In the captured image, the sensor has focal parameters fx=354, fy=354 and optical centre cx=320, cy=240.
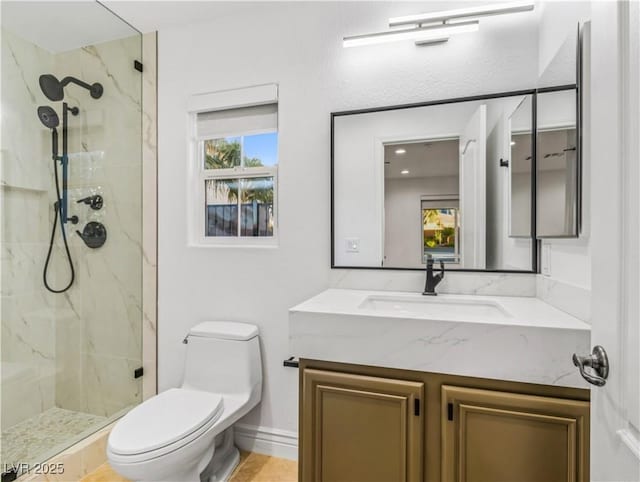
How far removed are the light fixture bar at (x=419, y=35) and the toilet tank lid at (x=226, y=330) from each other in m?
1.52

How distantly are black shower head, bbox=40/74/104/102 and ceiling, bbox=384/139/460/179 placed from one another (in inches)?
71.0

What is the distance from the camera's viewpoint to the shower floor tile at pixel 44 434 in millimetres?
1678

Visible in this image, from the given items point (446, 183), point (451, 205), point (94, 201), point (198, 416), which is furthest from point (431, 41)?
point (94, 201)

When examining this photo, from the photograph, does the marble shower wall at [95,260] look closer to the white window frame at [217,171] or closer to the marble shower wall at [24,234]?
the marble shower wall at [24,234]

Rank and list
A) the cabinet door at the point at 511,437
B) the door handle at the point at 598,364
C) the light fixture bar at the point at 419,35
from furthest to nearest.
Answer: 1. the light fixture bar at the point at 419,35
2. the cabinet door at the point at 511,437
3. the door handle at the point at 598,364

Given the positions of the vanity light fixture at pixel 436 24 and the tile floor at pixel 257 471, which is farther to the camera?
the tile floor at pixel 257 471

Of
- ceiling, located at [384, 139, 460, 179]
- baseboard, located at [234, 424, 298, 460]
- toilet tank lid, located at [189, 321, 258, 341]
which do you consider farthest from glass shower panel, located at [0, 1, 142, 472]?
ceiling, located at [384, 139, 460, 179]

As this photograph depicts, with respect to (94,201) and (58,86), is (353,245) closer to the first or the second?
(94,201)

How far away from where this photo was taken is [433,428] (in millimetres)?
1155

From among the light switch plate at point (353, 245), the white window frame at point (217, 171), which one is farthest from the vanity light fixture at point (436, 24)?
the light switch plate at point (353, 245)

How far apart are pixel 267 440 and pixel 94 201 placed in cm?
172

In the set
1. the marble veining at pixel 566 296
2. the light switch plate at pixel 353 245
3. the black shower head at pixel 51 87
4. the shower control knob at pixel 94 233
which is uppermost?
the black shower head at pixel 51 87

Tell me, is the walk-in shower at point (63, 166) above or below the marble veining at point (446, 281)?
above

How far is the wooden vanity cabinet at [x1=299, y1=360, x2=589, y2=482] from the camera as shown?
1031 mm
